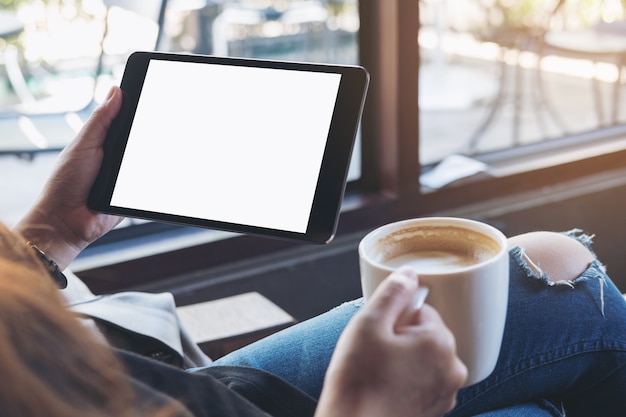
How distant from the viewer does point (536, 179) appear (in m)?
2.19

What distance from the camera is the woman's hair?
0.42 m

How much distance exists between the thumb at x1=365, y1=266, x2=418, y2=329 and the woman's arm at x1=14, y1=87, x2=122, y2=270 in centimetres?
48

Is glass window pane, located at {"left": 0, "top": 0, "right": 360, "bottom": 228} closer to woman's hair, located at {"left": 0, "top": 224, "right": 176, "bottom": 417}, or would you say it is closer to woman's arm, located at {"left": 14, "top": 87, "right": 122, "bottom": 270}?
woman's arm, located at {"left": 14, "top": 87, "right": 122, "bottom": 270}

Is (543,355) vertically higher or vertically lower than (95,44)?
lower

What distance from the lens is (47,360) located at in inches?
17.4

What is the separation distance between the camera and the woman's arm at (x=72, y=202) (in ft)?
2.95

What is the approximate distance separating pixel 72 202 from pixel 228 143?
0.23 metres

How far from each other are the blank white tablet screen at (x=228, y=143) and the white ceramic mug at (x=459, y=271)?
0.15 meters

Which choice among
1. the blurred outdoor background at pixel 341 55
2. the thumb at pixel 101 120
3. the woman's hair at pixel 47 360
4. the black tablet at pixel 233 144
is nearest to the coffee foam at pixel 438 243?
the black tablet at pixel 233 144

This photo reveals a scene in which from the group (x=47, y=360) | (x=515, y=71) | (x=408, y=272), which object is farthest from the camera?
(x=515, y=71)

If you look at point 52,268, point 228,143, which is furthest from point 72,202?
point 228,143

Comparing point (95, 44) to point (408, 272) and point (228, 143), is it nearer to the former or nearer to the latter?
point (228, 143)

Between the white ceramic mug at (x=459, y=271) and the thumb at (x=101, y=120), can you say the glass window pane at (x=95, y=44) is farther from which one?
the white ceramic mug at (x=459, y=271)

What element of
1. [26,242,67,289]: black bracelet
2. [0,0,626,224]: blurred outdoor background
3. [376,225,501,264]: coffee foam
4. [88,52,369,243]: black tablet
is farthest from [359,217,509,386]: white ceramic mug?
[0,0,626,224]: blurred outdoor background
